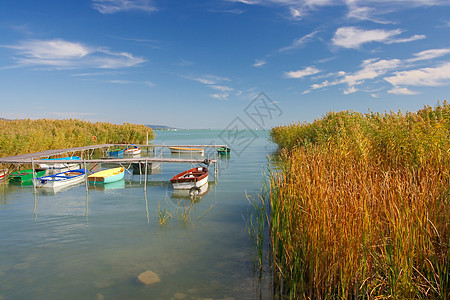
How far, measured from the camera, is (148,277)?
653cm

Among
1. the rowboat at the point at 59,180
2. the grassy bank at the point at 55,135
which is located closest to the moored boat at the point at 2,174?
the grassy bank at the point at 55,135

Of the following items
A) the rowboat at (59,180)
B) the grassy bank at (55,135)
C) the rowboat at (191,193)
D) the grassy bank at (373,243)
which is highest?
the grassy bank at (55,135)

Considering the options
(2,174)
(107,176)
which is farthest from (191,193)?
(2,174)

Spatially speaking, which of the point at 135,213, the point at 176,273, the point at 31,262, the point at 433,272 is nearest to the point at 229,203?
the point at 135,213

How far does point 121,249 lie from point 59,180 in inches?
427

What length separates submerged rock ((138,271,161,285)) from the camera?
20.9 feet

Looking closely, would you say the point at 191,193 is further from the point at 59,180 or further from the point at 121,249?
the point at 59,180

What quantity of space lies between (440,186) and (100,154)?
121 feet

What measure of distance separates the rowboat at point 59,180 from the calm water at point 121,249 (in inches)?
82.8

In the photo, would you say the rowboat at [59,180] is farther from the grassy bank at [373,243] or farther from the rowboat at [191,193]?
the grassy bank at [373,243]

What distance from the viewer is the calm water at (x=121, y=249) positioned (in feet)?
20.1

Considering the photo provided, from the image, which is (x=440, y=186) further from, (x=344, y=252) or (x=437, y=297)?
(x=344, y=252)

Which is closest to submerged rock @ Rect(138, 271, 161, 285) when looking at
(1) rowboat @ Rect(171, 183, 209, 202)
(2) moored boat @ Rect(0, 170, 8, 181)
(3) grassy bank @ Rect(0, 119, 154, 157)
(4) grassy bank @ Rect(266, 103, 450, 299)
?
(4) grassy bank @ Rect(266, 103, 450, 299)

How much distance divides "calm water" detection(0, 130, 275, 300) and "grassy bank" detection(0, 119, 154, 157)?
826cm
